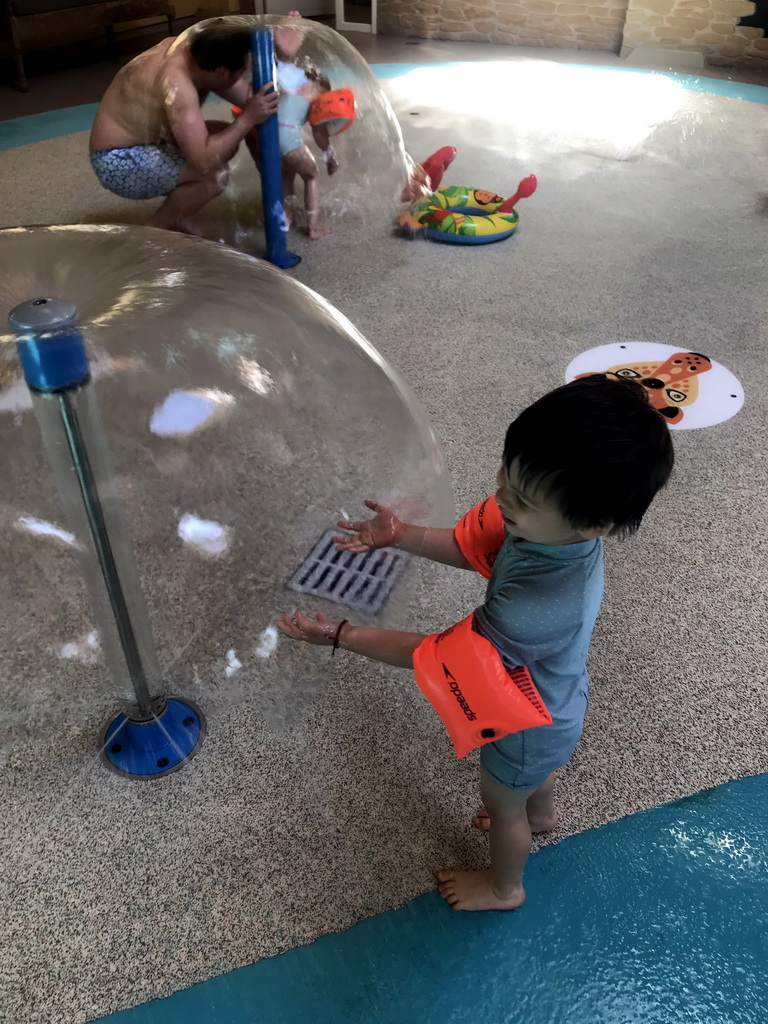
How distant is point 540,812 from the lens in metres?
1.06

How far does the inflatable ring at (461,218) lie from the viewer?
2678 mm

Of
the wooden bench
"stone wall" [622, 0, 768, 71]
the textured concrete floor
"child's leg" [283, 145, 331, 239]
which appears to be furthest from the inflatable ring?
"stone wall" [622, 0, 768, 71]

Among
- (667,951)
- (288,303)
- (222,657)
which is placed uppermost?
(288,303)

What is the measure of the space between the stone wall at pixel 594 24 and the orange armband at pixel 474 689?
5165 mm

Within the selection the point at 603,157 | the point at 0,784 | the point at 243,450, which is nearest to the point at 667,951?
the point at 243,450

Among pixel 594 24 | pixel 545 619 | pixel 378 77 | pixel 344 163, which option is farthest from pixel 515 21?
pixel 545 619

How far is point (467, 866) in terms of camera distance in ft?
3.41

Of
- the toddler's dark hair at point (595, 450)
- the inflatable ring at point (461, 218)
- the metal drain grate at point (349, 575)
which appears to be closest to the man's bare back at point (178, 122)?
the inflatable ring at point (461, 218)

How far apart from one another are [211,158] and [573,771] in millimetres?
1909

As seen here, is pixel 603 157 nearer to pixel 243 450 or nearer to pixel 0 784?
pixel 243 450

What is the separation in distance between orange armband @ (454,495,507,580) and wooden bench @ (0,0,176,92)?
4.29 meters

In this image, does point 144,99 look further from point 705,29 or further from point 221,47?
point 705,29

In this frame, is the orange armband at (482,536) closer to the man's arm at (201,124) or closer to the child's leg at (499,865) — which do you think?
the child's leg at (499,865)

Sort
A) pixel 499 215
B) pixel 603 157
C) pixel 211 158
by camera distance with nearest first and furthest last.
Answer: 1. pixel 211 158
2. pixel 499 215
3. pixel 603 157
